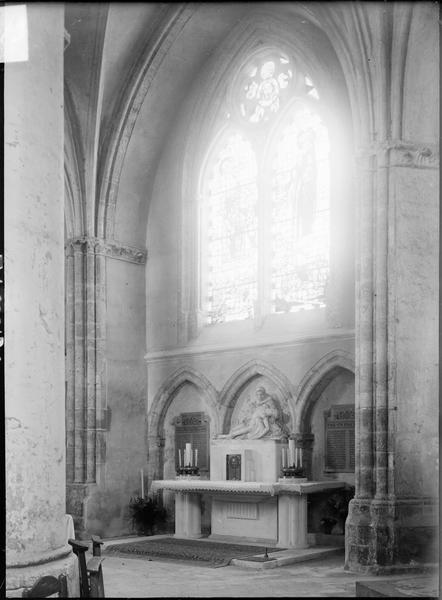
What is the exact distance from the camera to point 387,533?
11.6m

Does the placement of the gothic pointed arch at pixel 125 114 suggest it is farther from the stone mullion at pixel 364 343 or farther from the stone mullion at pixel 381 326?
the stone mullion at pixel 381 326

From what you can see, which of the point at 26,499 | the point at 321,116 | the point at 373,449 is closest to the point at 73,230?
the point at 321,116

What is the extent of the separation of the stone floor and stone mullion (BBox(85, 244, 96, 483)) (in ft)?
9.30

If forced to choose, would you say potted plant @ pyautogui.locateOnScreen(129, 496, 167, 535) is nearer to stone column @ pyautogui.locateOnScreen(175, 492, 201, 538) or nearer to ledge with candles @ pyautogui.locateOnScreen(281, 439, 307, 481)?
stone column @ pyautogui.locateOnScreen(175, 492, 201, 538)

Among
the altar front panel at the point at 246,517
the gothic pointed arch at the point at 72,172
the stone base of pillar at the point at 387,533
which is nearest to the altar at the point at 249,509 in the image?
the altar front panel at the point at 246,517

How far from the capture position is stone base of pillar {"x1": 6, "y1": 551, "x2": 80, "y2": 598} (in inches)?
276

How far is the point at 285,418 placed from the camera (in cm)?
1503

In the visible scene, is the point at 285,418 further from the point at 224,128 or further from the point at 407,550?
the point at 224,128

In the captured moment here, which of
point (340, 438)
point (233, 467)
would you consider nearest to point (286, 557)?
point (340, 438)

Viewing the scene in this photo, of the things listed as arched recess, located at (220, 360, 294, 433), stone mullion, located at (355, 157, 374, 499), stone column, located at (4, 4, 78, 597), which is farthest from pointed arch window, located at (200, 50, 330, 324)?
stone column, located at (4, 4, 78, 597)

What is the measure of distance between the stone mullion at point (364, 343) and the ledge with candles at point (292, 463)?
1711mm

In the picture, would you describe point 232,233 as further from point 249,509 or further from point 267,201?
point 249,509

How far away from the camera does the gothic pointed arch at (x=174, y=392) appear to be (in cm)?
1630

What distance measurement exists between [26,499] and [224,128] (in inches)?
389
